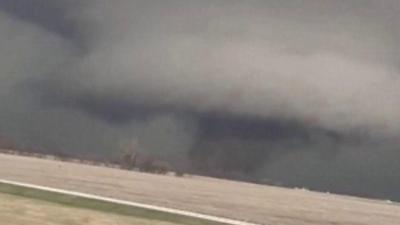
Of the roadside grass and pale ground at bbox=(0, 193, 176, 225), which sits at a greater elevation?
the roadside grass

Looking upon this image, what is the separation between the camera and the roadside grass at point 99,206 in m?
26.9

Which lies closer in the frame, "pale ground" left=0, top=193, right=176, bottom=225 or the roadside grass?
"pale ground" left=0, top=193, right=176, bottom=225


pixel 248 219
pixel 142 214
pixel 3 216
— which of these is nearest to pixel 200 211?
pixel 248 219

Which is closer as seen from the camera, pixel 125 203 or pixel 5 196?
pixel 5 196

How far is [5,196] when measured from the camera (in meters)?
28.5

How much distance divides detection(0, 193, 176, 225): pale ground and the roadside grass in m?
1.13

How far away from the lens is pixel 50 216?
23984 mm

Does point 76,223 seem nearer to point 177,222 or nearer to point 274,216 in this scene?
point 177,222

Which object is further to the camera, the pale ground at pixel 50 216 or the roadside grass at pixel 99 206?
the roadside grass at pixel 99 206

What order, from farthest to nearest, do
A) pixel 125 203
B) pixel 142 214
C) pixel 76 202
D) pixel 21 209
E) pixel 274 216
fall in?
pixel 274 216 → pixel 125 203 → pixel 76 202 → pixel 142 214 → pixel 21 209

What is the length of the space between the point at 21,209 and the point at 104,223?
339 cm

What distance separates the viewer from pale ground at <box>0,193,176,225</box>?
22906 millimetres

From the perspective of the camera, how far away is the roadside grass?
2691 cm

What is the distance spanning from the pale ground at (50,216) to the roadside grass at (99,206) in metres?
1.13
